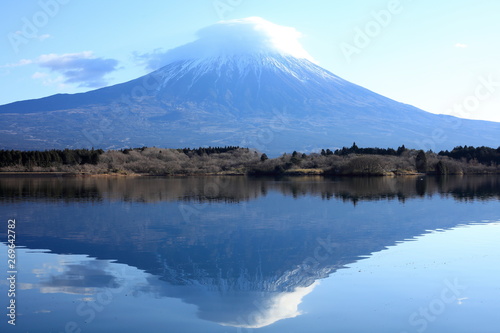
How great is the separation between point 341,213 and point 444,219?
3816mm

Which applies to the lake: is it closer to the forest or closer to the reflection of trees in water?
the reflection of trees in water

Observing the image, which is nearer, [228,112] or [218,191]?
[218,191]

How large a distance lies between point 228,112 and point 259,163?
85.9 m

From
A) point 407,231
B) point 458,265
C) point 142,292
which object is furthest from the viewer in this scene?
point 407,231

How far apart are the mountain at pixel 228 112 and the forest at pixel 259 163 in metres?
55.0

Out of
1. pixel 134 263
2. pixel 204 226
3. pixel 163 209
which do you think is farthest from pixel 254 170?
pixel 134 263

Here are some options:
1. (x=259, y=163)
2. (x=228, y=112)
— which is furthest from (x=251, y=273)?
(x=228, y=112)

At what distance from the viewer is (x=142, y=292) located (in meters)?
8.86

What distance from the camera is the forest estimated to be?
222 feet

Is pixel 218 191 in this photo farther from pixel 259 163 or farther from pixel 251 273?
pixel 259 163

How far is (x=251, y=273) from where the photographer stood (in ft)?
33.2

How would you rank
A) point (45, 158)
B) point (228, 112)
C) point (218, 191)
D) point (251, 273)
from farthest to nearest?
point (228, 112) → point (45, 158) → point (218, 191) → point (251, 273)

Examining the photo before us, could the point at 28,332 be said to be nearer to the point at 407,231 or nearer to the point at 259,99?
the point at 407,231

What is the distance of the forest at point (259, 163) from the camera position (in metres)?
67.6
